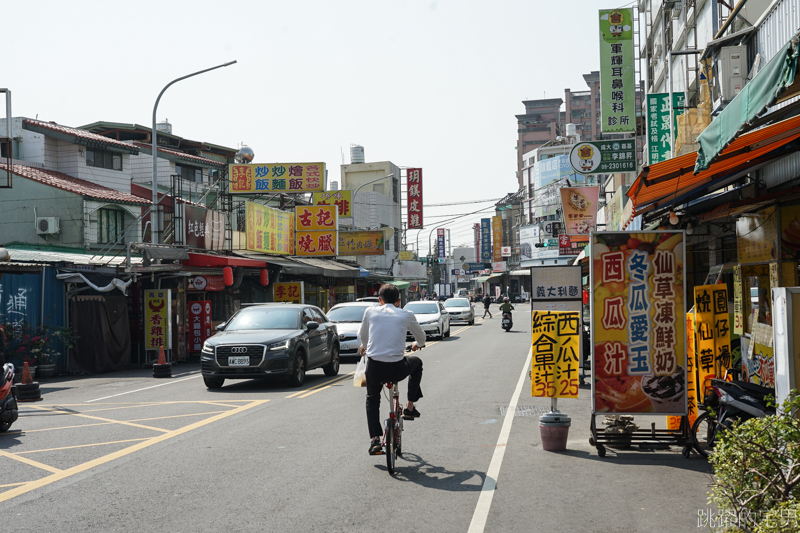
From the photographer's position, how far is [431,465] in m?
7.46

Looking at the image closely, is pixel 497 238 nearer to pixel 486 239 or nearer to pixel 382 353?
pixel 486 239

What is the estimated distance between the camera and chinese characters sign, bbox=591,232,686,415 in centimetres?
817

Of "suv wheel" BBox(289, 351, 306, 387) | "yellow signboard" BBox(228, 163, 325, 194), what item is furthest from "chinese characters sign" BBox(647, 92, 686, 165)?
"yellow signboard" BBox(228, 163, 325, 194)

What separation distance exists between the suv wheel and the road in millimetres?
1874

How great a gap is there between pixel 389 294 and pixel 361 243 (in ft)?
119

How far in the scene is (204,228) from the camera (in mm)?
26641

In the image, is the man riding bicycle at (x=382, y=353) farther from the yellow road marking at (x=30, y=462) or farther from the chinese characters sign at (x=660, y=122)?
the chinese characters sign at (x=660, y=122)

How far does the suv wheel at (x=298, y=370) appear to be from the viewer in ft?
46.9

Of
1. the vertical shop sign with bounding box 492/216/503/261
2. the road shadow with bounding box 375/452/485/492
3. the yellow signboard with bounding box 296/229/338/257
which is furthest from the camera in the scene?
the vertical shop sign with bounding box 492/216/503/261

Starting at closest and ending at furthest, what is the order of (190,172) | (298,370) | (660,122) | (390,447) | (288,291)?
(390,447) → (298,370) → (660,122) → (288,291) → (190,172)

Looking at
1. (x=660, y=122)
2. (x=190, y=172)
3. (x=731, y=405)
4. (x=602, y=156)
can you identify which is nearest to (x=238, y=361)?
(x=731, y=405)

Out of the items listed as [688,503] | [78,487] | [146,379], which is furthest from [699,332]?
[146,379]

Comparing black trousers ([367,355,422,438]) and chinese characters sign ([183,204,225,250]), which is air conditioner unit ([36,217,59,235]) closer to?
chinese characters sign ([183,204,225,250])

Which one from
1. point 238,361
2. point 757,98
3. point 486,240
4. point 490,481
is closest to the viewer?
point 757,98
